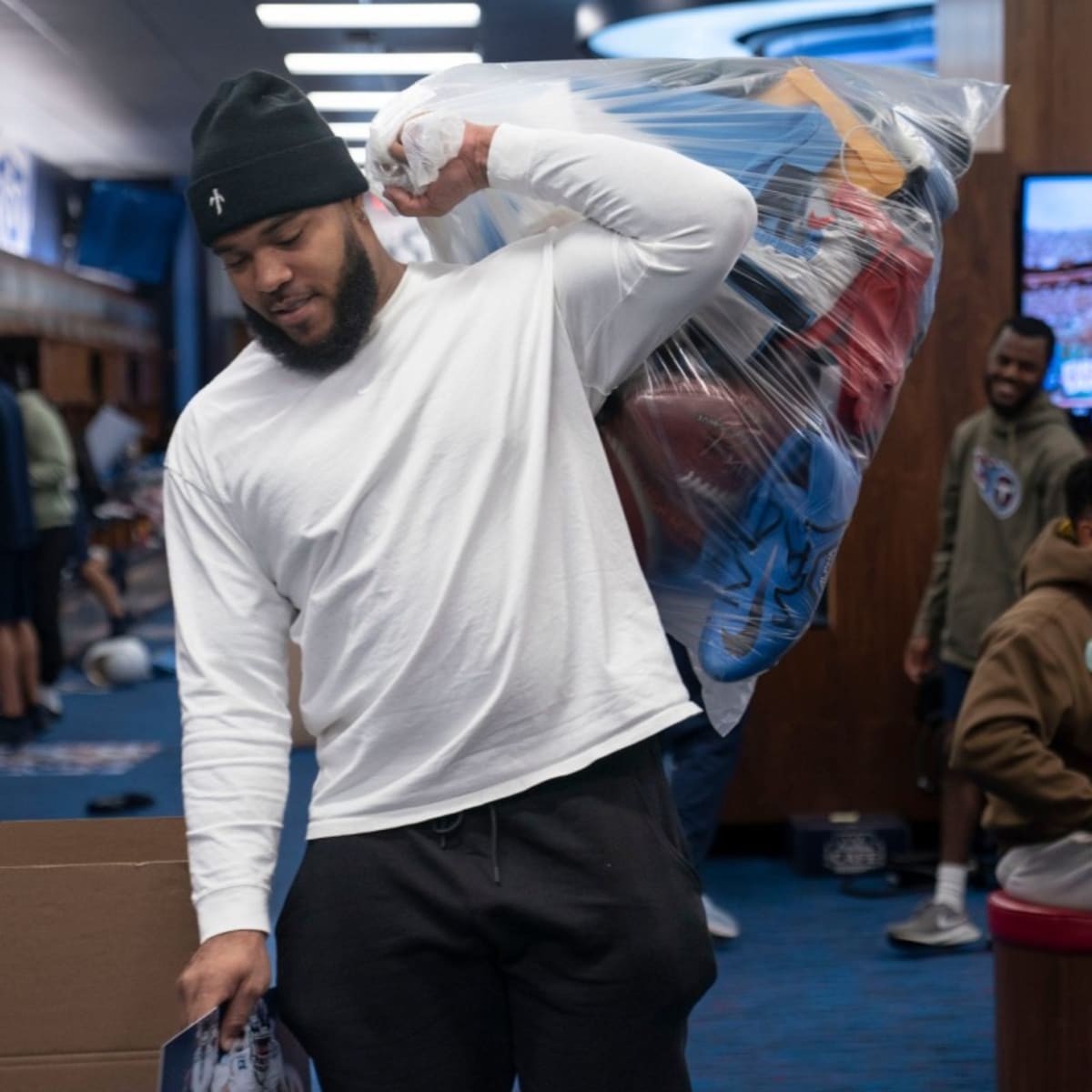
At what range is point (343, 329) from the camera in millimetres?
1480

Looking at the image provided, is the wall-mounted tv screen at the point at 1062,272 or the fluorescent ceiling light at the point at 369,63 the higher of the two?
the fluorescent ceiling light at the point at 369,63

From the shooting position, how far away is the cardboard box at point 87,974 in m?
1.67

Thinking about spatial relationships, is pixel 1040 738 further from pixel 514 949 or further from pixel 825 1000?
pixel 514 949

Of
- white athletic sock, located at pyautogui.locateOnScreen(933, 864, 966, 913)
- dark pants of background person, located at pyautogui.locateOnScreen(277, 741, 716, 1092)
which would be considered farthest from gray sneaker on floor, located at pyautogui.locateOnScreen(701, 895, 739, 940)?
dark pants of background person, located at pyautogui.locateOnScreen(277, 741, 716, 1092)

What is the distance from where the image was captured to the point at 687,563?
65.2 inches

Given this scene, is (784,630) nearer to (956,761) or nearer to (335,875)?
(335,875)

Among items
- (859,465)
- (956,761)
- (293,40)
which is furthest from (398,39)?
(859,465)

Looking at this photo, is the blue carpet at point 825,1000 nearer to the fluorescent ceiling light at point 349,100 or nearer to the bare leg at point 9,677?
the bare leg at point 9,677

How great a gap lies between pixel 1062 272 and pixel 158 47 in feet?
20.8

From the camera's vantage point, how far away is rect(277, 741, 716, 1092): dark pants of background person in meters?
1.44

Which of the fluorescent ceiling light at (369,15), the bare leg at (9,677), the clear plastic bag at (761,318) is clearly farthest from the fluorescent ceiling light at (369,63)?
the clear plastic bag at (761,318)

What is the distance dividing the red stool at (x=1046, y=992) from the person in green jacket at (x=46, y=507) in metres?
5.26

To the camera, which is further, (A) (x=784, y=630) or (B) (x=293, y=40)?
(B) (x=293, y=40)

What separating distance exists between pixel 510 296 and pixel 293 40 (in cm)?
806
